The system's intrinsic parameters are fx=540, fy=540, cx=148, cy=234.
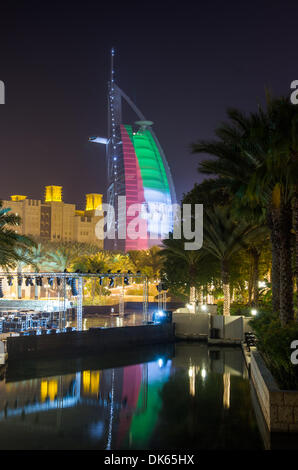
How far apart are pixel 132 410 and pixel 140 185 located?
105 metres

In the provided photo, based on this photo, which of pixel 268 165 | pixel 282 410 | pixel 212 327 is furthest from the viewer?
pixel 212 327

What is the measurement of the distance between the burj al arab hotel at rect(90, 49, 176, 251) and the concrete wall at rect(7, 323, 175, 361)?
87862 mm

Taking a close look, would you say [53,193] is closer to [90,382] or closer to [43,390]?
[90,382]

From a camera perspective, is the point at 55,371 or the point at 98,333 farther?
the point at 98,333

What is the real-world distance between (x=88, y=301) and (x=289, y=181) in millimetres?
33564

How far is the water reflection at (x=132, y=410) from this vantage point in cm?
782

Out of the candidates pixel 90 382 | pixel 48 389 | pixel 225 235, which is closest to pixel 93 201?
pixel 225 235

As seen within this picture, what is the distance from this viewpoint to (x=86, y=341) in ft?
59.2

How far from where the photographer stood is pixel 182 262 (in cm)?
2834

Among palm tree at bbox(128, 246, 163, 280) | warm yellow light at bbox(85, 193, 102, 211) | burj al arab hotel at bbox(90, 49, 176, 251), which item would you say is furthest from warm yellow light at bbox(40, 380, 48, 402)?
warm yellow light at bbox(85, 193, 102, 211)

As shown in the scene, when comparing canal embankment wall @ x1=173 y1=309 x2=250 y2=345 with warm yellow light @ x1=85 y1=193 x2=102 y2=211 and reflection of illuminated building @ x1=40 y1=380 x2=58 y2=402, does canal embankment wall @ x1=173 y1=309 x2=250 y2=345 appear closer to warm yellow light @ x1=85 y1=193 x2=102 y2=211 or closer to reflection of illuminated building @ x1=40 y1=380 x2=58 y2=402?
reflection of illuminated building @ x1=40 y1=380 x2=58 y2=402

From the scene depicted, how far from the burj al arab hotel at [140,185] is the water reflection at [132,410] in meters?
95.6
